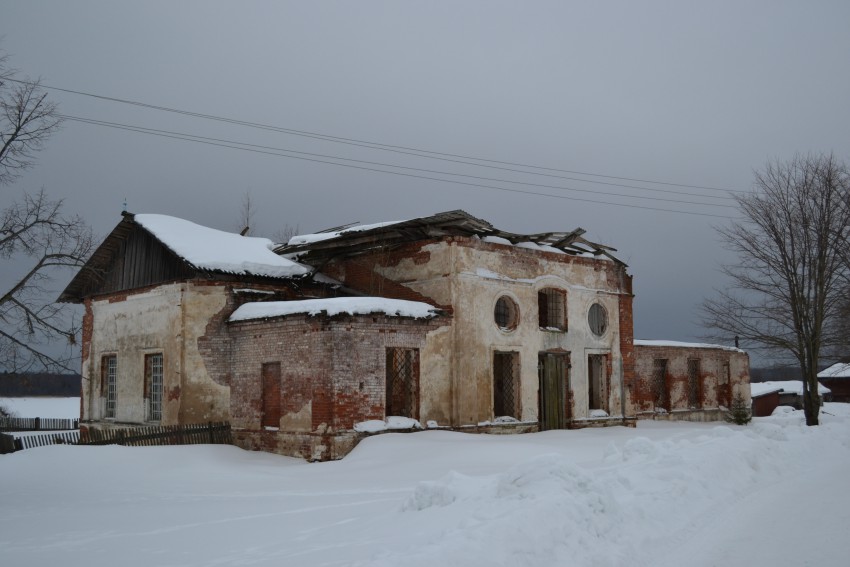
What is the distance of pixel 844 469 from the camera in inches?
525

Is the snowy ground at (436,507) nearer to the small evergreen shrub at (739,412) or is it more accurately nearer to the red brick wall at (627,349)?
the red brick wall at (627,349)

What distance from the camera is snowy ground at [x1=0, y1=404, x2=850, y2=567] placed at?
6758 millimetres

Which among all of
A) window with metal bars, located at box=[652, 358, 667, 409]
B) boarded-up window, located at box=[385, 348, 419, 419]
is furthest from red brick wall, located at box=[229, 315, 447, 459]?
window with metal bars, located at box=[652, 358, 667, 409]

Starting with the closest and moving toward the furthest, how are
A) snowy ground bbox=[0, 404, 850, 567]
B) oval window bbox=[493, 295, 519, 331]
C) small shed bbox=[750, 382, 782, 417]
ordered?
1. snowy ground bbox=[0, 404, 850, 567]
2. oval window bbox=[493, 295, 519, 331]
3. small shed bbox=[750, 382, 782, 417]

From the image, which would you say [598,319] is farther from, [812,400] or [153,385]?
[153,385]

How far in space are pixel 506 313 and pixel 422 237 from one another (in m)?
3.19

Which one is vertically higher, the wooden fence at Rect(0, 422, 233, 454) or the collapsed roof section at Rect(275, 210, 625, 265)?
the collapsed roof section at Rect(275, 210, 625, 265)

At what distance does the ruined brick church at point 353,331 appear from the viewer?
16312 mm

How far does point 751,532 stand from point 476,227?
12322mm

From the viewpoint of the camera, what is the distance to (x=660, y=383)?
2806 centimetres

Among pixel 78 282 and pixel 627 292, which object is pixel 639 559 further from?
pixel 78 282

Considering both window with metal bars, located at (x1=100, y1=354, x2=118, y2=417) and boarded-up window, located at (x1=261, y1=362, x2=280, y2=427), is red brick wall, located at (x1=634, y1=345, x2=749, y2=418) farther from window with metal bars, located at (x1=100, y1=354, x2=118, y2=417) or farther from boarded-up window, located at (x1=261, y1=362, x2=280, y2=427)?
window with metal bars, located at (x1=100, y1=354, x2=118, y2=417)

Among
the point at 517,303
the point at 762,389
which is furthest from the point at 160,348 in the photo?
the point at 762,389

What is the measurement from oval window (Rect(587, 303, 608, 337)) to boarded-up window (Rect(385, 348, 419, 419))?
708cm
